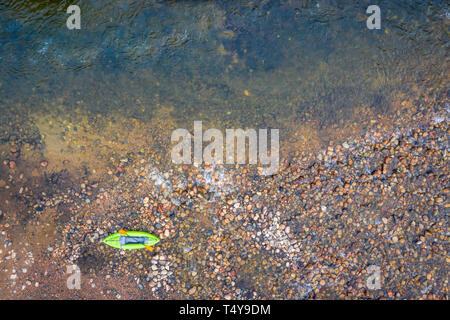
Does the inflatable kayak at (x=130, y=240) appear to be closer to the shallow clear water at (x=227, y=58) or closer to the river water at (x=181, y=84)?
the river water at (x=181, y=84)

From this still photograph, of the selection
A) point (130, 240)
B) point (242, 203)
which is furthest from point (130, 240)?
point (242, 203)

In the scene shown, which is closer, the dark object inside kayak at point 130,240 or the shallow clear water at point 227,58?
the dark object inside kayak at point 130,240

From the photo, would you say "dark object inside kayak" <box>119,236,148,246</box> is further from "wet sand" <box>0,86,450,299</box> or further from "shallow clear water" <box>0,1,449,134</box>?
"shallow clear water" <box>0,1,449,134</box>

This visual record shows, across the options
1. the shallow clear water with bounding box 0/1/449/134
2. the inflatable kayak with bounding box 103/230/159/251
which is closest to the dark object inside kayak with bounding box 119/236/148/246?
the inflatable kayak with bounding box 103/230/159/251

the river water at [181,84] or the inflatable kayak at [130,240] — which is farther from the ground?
the river water at [181,84]

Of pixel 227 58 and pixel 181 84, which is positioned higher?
pixel 227 58

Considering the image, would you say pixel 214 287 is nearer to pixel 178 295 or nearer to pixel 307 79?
pixel 178 295

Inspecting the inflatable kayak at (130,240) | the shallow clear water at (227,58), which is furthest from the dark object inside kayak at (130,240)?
the shallow clear water at (227,58)

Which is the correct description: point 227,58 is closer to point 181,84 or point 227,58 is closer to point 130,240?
point 181,84

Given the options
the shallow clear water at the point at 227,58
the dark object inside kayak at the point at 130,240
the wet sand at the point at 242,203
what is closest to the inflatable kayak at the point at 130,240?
the dark object inside kayak at the point at 130,240
